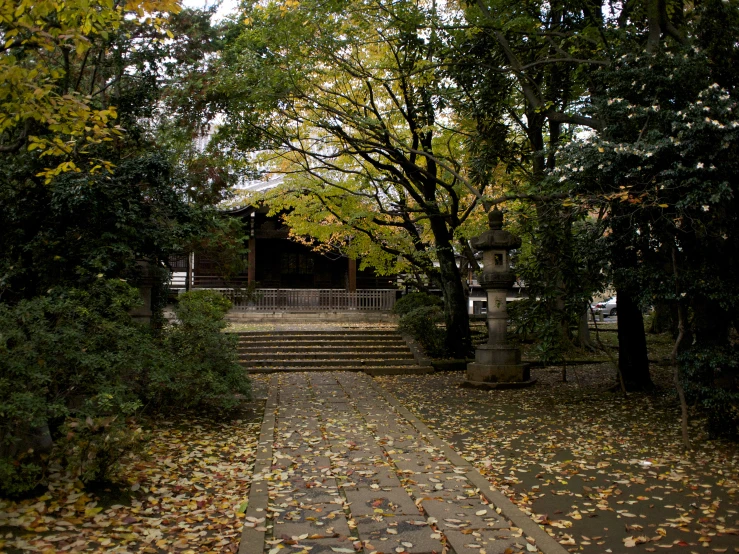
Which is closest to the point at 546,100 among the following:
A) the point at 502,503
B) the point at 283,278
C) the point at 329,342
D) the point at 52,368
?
the point at 329,342

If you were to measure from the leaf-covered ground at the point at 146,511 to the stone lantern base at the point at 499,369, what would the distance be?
689 centimetres

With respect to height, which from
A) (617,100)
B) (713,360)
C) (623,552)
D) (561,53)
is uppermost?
(561,53)

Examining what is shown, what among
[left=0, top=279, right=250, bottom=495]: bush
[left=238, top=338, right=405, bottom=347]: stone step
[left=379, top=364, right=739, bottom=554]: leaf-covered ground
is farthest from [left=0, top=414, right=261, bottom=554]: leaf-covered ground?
[left=238, top=338, right=405, bottom=347]: stone step

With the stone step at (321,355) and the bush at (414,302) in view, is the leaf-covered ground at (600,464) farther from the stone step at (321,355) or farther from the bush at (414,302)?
the bush at (414,302)

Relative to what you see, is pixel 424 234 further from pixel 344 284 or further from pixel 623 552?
pixel 623 552

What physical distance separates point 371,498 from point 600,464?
2894mm

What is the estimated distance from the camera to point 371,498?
5285mm

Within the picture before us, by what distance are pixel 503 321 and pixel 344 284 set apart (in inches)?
704

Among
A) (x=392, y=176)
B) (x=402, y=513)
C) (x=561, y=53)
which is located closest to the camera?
(x=402, y=513)

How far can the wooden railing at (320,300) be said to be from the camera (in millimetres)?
26047

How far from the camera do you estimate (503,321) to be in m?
12.6

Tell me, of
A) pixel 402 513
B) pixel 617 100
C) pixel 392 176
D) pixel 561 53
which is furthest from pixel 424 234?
pixel 402 513

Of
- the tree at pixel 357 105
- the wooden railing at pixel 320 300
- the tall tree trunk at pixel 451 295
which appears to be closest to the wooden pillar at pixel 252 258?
the wooden railing at pixel 320 300

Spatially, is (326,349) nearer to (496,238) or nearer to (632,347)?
(496,238)
